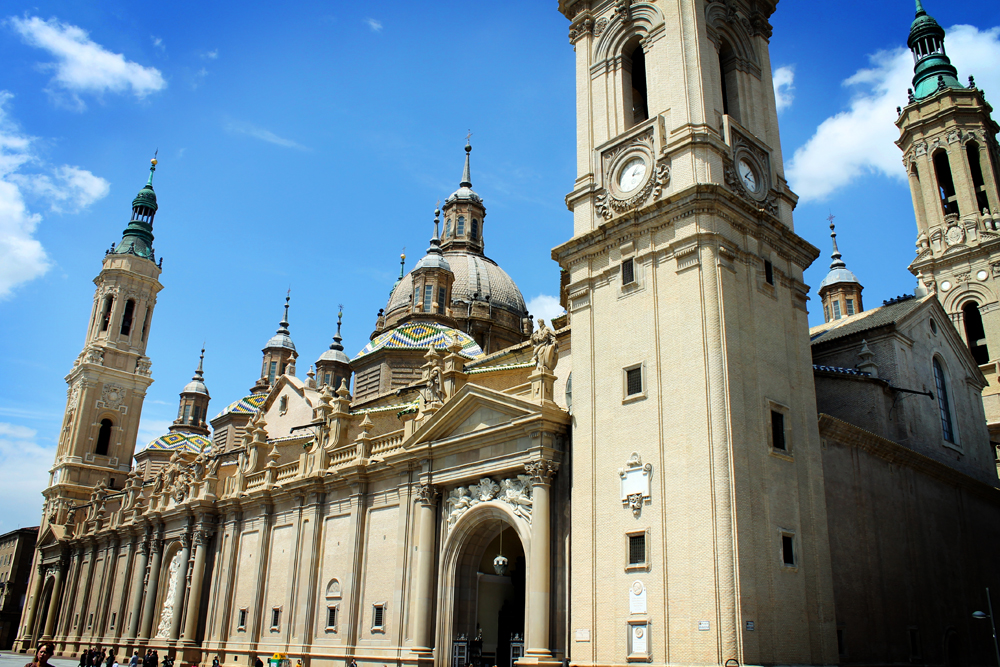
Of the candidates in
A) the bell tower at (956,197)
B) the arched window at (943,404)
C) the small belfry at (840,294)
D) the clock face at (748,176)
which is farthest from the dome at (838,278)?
the clock face at (748,176)

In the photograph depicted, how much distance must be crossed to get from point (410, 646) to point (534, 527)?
21.6 ft

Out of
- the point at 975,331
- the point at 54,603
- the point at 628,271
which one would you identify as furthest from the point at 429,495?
the point at 54,603

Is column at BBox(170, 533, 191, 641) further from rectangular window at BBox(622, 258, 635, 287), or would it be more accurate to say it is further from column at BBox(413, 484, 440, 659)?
rectangular window at BBox(622, 258, 635, 287)

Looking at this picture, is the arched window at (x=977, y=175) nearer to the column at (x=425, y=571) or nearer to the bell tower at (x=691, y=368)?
the bell tower at (x=691, y=368)

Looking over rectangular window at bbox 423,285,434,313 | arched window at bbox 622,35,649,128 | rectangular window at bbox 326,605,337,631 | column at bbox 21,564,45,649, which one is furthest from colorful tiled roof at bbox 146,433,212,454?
arched window at bbox 622,35,649,128

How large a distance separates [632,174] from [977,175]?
32.9 m

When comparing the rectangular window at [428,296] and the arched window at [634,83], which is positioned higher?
the rectangular window at [428,296]

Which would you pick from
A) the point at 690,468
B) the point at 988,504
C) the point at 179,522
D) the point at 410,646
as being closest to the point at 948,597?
the point at 988,504

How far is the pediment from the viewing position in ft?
80.3

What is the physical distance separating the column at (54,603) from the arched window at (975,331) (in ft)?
196

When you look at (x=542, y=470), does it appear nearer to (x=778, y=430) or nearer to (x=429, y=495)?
(x=429, y=495)

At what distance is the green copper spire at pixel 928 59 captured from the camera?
1977 inches

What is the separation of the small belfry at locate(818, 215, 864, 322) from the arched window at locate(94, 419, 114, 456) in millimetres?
57204

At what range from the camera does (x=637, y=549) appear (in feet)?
67.6
